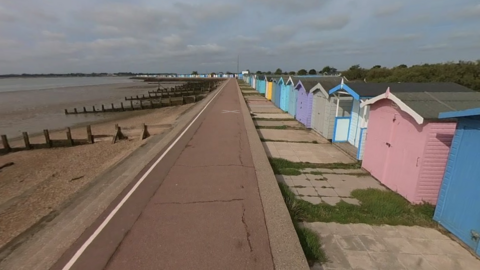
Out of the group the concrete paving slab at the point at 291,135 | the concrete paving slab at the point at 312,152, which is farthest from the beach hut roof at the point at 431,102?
the concrete paving slab at the point at 291,135

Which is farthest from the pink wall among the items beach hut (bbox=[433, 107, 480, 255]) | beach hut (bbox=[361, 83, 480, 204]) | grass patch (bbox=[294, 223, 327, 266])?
grass patch (bbox=[294, 223, 327, 266])

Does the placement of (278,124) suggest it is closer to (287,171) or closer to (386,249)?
(287,171)

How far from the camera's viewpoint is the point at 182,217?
15.7 feet

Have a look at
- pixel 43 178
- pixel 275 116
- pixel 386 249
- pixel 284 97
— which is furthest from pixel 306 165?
pixel 284 97

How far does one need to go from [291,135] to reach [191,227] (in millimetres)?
9471

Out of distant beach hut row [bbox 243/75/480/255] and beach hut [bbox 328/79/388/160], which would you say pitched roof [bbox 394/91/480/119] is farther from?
beach hut [bbox 328/79/388/160]

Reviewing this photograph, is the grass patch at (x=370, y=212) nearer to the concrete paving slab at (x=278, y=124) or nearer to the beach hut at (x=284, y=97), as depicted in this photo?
the concrete paving slab at (x=278, y=124)

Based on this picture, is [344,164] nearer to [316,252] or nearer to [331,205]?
[331,205]

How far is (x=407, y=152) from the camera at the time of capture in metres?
6.02

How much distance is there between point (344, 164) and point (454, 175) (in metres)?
4.01

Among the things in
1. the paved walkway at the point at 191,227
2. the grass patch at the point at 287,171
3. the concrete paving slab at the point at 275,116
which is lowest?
the concrete paving slab at the point at 275,116

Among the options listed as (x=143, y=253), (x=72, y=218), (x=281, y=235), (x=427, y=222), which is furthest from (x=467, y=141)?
(x=72, y=218)

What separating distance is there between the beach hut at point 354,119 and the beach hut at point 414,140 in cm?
174

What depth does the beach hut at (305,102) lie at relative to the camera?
1449 centimetres
